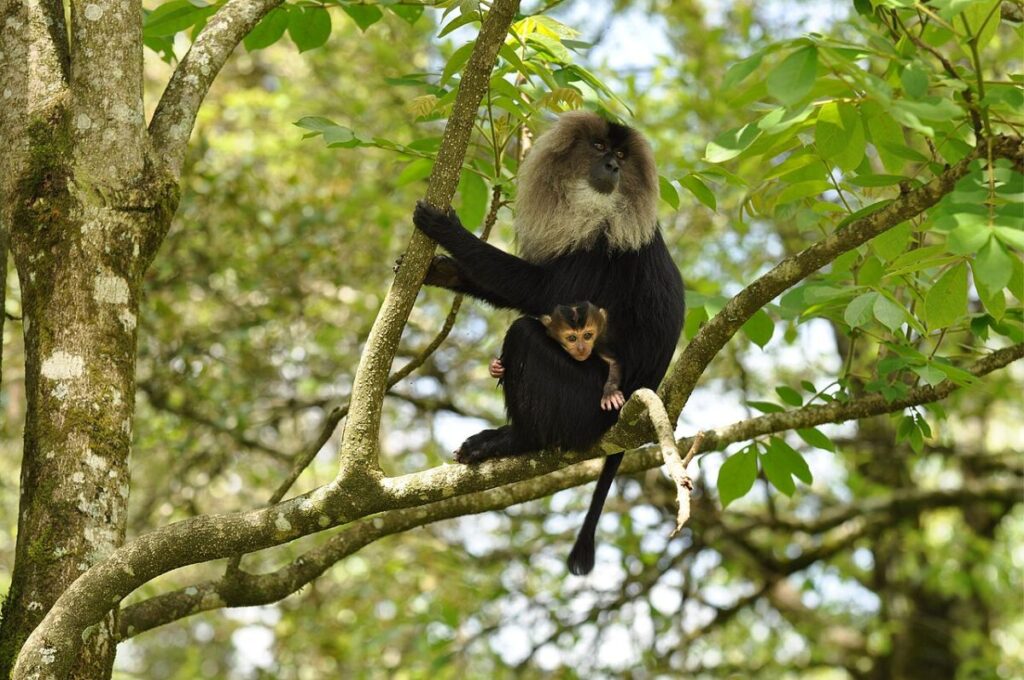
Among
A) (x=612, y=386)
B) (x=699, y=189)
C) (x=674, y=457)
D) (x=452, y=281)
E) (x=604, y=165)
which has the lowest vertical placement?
(x=674, y=457)

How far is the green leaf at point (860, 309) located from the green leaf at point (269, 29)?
8.40 ft

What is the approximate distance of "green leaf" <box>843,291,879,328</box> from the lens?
10.7ft

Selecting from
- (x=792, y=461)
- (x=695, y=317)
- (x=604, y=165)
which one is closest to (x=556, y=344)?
→ (x=695, y=317)

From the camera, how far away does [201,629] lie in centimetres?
1405

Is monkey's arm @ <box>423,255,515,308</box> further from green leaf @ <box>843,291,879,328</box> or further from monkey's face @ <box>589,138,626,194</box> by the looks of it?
green leaf @ <box>843,291,879,328</box>

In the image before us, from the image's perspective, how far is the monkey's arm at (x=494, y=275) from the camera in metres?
4.32

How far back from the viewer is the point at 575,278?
4.77 metres

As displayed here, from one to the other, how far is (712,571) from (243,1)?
5332 mm

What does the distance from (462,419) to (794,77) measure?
5.83 metres

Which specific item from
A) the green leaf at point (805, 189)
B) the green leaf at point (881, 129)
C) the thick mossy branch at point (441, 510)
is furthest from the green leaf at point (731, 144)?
the thick mossy branch at point (441, 510)

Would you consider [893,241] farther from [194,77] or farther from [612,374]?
[194,77]

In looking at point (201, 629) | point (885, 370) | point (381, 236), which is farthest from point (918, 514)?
point (201, 629)

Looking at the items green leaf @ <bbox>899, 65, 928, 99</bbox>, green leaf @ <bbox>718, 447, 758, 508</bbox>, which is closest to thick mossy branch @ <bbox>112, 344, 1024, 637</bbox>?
green leaf @ <bbox>718, 447, 758, 508</bbox>

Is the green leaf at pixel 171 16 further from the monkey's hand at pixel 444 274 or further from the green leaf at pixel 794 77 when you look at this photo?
the green leaf at pixel 794 77
